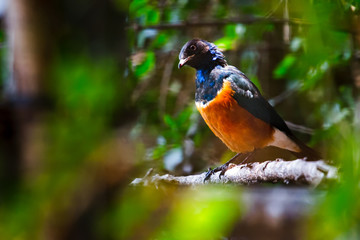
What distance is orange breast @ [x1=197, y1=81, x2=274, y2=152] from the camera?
1.57ft

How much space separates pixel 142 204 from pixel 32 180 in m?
0.18

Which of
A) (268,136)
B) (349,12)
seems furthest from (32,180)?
(349,12)

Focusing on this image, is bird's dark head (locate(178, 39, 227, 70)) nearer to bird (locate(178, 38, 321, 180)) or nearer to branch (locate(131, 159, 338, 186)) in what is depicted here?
bird (locate(178, 38, 321, 180))

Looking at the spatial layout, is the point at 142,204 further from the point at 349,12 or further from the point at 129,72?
the point at 349,12

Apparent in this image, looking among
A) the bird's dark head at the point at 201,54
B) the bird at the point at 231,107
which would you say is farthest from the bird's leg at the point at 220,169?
the bird's dark head at the point at 201,54

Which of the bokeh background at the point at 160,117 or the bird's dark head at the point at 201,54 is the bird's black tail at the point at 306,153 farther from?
the bird's dark head at the point at 201,54

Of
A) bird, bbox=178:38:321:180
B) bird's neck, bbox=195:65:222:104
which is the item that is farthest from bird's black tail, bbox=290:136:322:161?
bird's neck, bbox=195:65:222:104

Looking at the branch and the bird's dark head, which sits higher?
the bird's dark head

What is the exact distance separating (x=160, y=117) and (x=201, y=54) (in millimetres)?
118

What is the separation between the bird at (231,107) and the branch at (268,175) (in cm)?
2

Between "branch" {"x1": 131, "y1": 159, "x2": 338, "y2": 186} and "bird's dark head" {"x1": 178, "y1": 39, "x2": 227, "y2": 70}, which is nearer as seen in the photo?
"branch" {"x1": 131, "y1": 159, "x2": 338, "y2": 186}

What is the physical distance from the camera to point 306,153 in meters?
0.42

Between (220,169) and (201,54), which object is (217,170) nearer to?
(220,169)

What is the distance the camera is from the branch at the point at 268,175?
13.0 inches
